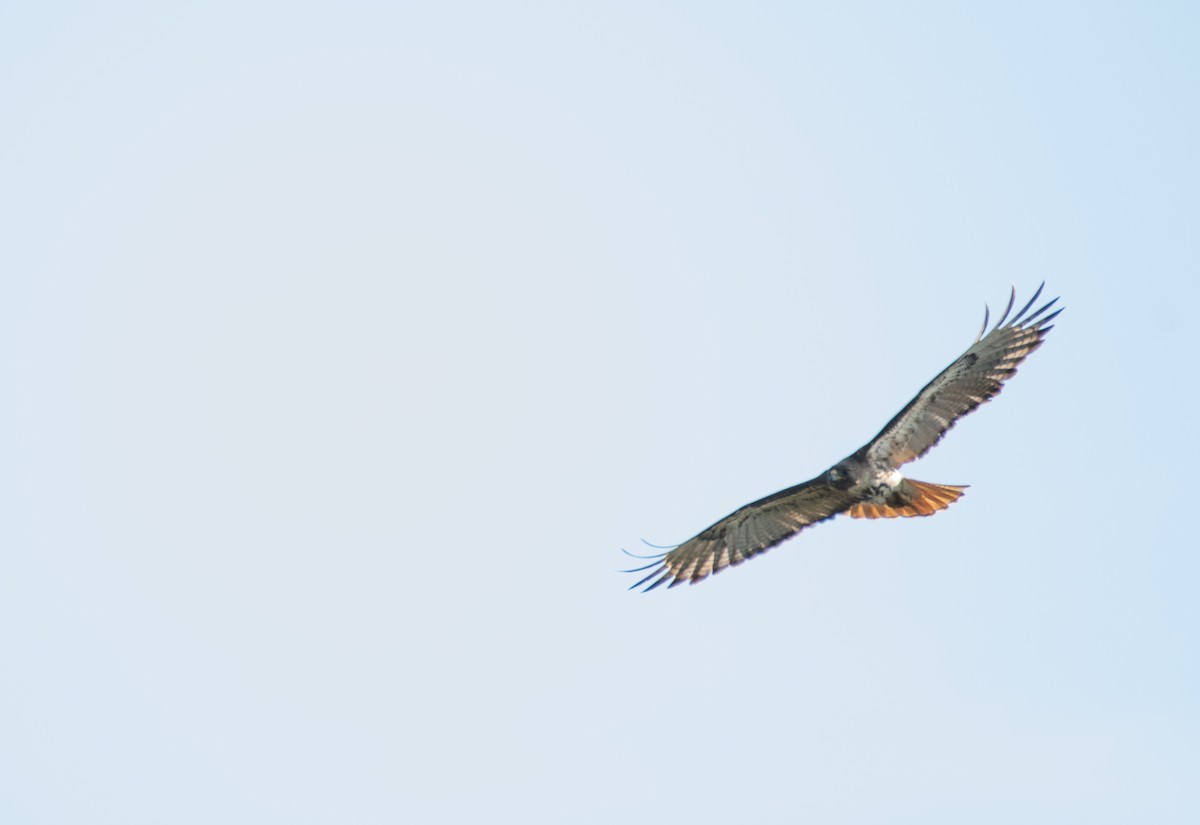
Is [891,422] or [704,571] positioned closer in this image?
[891,422]

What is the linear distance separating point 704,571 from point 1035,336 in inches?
194

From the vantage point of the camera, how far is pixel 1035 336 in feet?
55.3

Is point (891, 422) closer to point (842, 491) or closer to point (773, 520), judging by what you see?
point (842, 491)

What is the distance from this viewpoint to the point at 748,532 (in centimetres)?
1834

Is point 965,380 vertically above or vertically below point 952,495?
above

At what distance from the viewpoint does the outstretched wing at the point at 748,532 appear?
17.6m

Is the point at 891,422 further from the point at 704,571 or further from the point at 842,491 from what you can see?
the point at 704,571

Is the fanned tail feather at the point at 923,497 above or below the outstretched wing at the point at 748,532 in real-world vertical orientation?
below

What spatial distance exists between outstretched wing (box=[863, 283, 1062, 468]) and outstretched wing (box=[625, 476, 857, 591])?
38.1 inches

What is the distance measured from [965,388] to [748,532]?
3.29 meters

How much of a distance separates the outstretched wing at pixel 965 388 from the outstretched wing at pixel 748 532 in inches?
38.1

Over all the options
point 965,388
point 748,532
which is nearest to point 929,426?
point 965,388

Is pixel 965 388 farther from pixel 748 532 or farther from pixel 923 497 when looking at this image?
pixel 748 532

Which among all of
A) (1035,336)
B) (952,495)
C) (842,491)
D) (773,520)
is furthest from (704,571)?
(1035,336)
